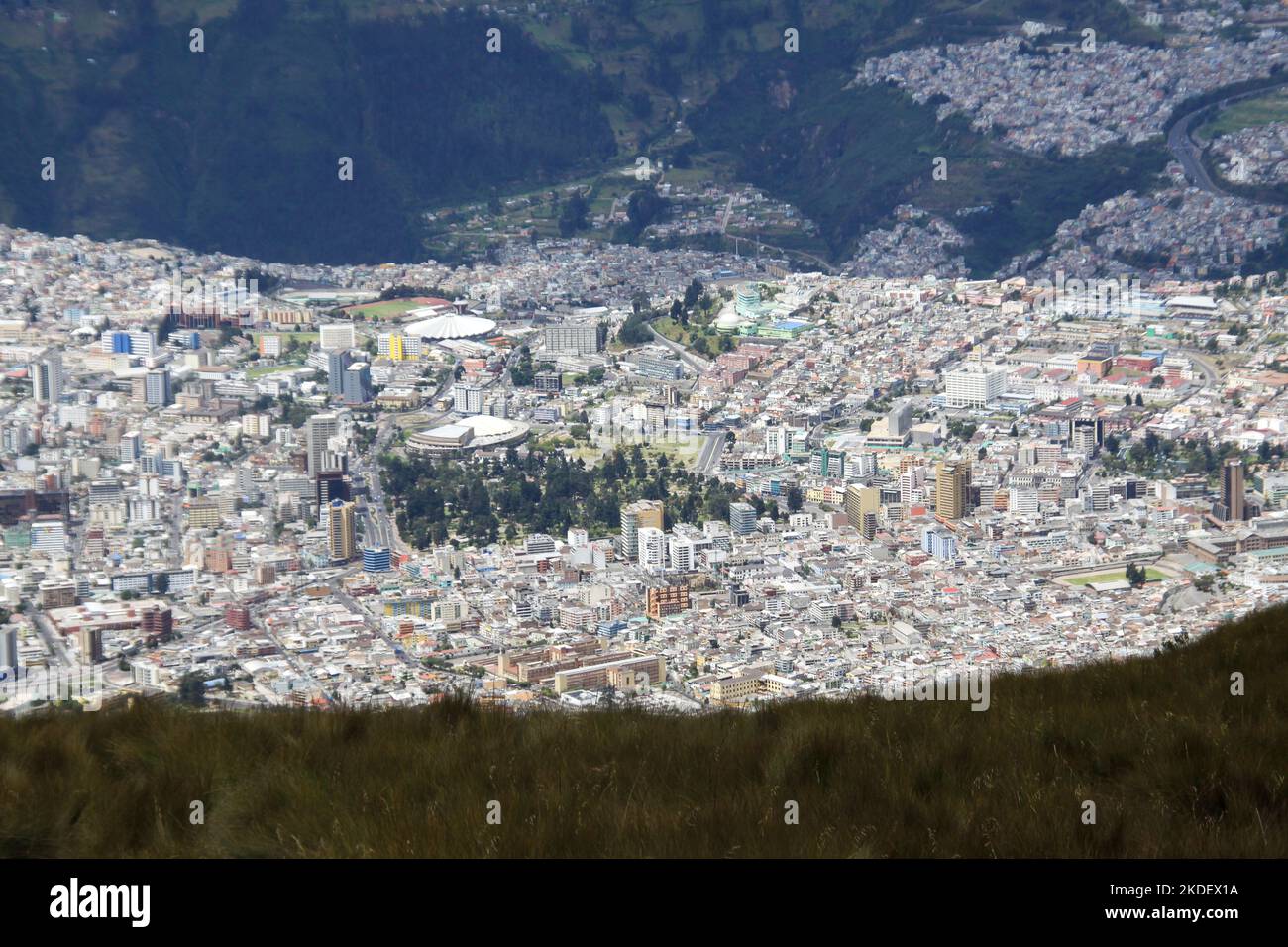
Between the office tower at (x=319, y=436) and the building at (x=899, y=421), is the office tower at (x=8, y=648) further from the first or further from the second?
the building at (x=899, y=421)

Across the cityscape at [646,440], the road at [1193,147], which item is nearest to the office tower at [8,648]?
the cityscape at [646,440]

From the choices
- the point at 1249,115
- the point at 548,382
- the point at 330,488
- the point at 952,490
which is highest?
the point at 1249,115

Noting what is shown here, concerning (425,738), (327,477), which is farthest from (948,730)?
(327,477)

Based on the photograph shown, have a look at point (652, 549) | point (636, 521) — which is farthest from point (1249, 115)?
point (652, 549)

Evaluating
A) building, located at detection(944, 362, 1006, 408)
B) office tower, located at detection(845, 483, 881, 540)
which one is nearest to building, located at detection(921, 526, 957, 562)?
office tower, located at detection(845, 483, 881, 540)

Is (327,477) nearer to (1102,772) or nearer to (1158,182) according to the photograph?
(1102,772)

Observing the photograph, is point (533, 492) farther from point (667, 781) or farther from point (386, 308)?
point (667, 781)
